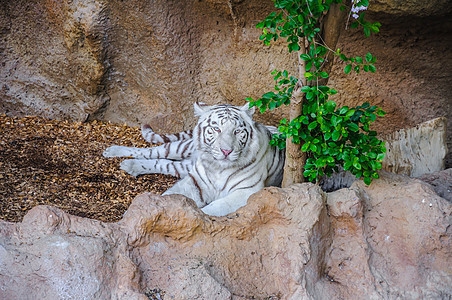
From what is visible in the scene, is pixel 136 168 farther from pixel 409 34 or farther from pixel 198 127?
pixel 409 34

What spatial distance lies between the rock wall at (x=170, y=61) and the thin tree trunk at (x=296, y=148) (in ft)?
4.94

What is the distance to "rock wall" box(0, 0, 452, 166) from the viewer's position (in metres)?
4.66

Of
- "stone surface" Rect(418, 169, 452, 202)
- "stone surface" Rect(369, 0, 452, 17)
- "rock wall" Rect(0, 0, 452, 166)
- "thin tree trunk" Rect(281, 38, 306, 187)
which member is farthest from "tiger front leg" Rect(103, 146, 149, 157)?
"stone surface" Rect(418, 169, 452, 202)

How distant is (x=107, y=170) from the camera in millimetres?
4914

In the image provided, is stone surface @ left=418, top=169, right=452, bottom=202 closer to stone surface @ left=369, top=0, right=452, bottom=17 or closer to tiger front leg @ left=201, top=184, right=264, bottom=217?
stone surface @ left=369, top=0, right=452, bottom=17

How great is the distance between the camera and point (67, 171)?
471 centimetres

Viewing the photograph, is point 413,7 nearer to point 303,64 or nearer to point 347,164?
point 303,64

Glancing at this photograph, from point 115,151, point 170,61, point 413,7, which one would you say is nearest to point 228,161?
point 115,151

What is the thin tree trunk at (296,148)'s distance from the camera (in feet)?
10.7

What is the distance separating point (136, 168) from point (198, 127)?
937 mm

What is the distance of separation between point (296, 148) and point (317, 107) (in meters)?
0.42

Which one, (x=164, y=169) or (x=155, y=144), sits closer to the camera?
(x=164, y=169)

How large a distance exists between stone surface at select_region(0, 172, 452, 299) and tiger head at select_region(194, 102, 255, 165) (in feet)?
3.48

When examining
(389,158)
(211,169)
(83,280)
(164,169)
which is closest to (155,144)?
(164,169)
